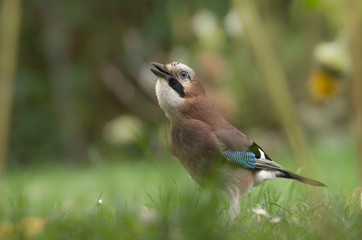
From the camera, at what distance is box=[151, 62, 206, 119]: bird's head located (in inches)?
119

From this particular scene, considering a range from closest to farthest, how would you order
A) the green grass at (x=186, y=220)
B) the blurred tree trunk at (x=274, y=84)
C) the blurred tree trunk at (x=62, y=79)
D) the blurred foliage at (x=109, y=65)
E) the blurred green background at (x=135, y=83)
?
the blurred tree trunk at (x=274, y=84)
the green grass at (x=186, y=220)
the blurred green background at (x=135, y=83)
the blurred foliage at (x=109, y=65)
the blurred tree trunk at (x=62, y=79)

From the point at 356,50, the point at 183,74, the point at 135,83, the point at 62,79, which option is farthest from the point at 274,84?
the point at 135,83

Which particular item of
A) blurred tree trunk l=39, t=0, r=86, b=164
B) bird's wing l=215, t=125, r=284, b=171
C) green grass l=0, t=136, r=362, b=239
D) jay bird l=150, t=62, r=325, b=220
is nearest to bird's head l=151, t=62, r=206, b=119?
jay bird l=150, t=62, r=325, b=220

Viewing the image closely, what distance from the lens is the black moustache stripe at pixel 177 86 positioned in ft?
10.1

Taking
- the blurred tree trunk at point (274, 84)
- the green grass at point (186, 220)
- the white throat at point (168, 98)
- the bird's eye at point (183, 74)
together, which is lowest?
the green grass at point (186, 220)

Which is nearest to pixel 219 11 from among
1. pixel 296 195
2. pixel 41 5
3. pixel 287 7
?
pixel 287 7

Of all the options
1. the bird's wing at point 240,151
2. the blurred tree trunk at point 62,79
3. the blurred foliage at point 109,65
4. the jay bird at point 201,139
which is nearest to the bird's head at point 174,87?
the jay bird at point 201,139

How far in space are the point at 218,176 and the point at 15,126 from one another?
900 cm

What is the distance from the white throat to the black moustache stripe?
0.02 meters

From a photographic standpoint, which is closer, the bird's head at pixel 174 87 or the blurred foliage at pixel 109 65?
the bird's head at pixel 174 87

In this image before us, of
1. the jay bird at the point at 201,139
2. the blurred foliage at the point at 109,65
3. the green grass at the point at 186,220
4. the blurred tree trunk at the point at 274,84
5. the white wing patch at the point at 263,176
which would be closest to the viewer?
the blurred tree trunk at the point at 274,84

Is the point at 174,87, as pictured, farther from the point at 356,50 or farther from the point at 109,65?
the point at 109,65

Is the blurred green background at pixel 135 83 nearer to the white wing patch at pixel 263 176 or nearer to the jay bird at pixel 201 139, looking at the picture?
the white wing patch at pixel 263 176

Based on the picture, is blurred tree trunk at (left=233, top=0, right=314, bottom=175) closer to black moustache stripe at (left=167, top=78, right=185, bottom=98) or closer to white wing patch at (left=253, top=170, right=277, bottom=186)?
black moustache stripe at (left=167, top=78, right=185, bottom=98)
